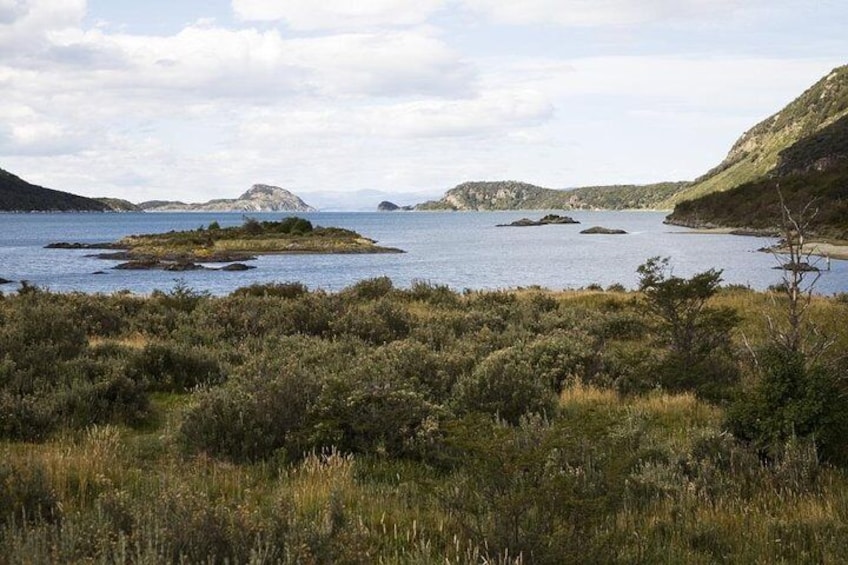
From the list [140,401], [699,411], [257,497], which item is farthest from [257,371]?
[699,411]

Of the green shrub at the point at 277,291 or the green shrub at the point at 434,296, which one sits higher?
the green shrub at the point at 277,291

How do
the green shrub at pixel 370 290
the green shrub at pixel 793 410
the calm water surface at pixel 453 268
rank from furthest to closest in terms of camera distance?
the calm water surface at pixel 453 268 → the green shrub at pixel 370 290 → the green shrub at pixel 793 410

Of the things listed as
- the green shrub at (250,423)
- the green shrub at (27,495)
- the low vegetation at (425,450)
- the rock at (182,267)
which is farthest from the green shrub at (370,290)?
the rock at (182,267)

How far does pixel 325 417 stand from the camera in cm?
866

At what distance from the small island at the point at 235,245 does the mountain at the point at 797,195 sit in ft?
160

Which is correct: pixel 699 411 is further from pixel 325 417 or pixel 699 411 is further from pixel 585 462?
pixel 325 417

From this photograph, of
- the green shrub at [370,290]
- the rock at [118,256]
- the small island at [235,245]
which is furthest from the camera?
the small island at [235,245]

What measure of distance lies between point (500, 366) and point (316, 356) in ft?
12.0

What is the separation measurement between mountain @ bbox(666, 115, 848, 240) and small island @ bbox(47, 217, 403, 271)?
48.7 meters

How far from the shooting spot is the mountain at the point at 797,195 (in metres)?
77.7

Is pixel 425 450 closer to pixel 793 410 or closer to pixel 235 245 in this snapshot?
pixel 793 410

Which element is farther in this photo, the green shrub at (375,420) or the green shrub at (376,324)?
the green shrub at (376,324)

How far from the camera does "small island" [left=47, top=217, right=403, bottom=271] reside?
77000mm

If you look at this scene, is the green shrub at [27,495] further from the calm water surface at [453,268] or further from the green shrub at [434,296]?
the calm water surface at [453,268]
